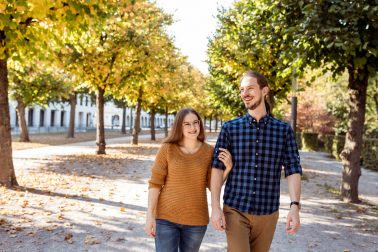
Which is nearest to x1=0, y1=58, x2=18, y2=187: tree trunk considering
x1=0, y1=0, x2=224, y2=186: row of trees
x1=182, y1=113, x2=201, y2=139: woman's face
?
x1=0, y1=0, x2=224, y2=186: row of trees

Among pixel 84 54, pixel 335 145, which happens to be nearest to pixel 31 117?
pixel 84 54

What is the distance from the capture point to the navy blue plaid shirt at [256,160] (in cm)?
305

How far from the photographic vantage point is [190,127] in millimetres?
3283

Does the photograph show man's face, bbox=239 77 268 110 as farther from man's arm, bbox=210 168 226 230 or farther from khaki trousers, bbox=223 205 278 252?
khaki trousers, bbox=223 205 278 252

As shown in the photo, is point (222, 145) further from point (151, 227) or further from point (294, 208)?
point (151, 227)

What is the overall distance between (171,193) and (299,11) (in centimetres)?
747

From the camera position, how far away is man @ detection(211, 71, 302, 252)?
3021 mm

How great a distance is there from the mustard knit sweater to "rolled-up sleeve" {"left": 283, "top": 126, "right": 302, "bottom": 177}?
2.04 feet

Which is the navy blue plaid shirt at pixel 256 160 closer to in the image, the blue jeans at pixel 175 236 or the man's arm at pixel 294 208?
the man's arm at pixel 294 208

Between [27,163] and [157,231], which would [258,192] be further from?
[27,163]

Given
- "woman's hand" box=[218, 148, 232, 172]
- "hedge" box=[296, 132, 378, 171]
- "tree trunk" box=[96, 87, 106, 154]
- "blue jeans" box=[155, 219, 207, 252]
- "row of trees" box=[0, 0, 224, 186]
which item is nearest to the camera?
"woman's hand" box=[218, 148, 232, 172]

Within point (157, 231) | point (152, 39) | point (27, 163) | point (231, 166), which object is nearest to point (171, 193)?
point (157, 231)

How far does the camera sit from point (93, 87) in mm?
18516

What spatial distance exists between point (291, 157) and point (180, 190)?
0.93 meters
